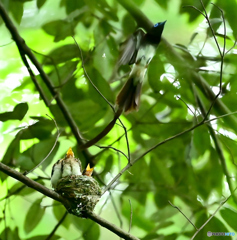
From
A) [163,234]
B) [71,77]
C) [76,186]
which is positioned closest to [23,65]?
[71,77]

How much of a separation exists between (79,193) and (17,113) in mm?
904

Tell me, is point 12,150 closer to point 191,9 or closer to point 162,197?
point 162,197

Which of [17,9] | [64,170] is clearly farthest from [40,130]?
[17,9]

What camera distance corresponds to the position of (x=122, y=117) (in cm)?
223

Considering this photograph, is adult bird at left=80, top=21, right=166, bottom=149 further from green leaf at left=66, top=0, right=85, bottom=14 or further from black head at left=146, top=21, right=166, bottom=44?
green leaf at left=66, top=0, right=85, bottom=14

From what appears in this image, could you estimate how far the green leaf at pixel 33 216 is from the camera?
228 cm

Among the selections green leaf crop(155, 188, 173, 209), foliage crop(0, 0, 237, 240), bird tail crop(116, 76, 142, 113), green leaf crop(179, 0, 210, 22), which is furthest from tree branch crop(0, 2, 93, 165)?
green leaf crop(179, 0, 210, 22)

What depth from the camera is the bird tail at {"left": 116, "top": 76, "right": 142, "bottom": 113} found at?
1.89 m

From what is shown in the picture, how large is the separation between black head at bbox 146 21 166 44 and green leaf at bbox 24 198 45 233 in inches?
53.0

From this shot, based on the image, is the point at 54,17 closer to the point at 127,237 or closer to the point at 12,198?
the point at 12,198

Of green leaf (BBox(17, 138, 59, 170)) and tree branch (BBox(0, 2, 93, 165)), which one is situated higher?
tree branch (BBox(0, 2, 93, 165))

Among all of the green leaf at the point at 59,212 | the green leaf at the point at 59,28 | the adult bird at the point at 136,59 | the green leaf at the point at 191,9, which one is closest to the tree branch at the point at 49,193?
the adult bird at the point at 136,59

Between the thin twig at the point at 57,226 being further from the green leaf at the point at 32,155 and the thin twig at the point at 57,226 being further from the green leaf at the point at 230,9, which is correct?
the green leaf at the point at 230,9

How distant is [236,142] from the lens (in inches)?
87.9
